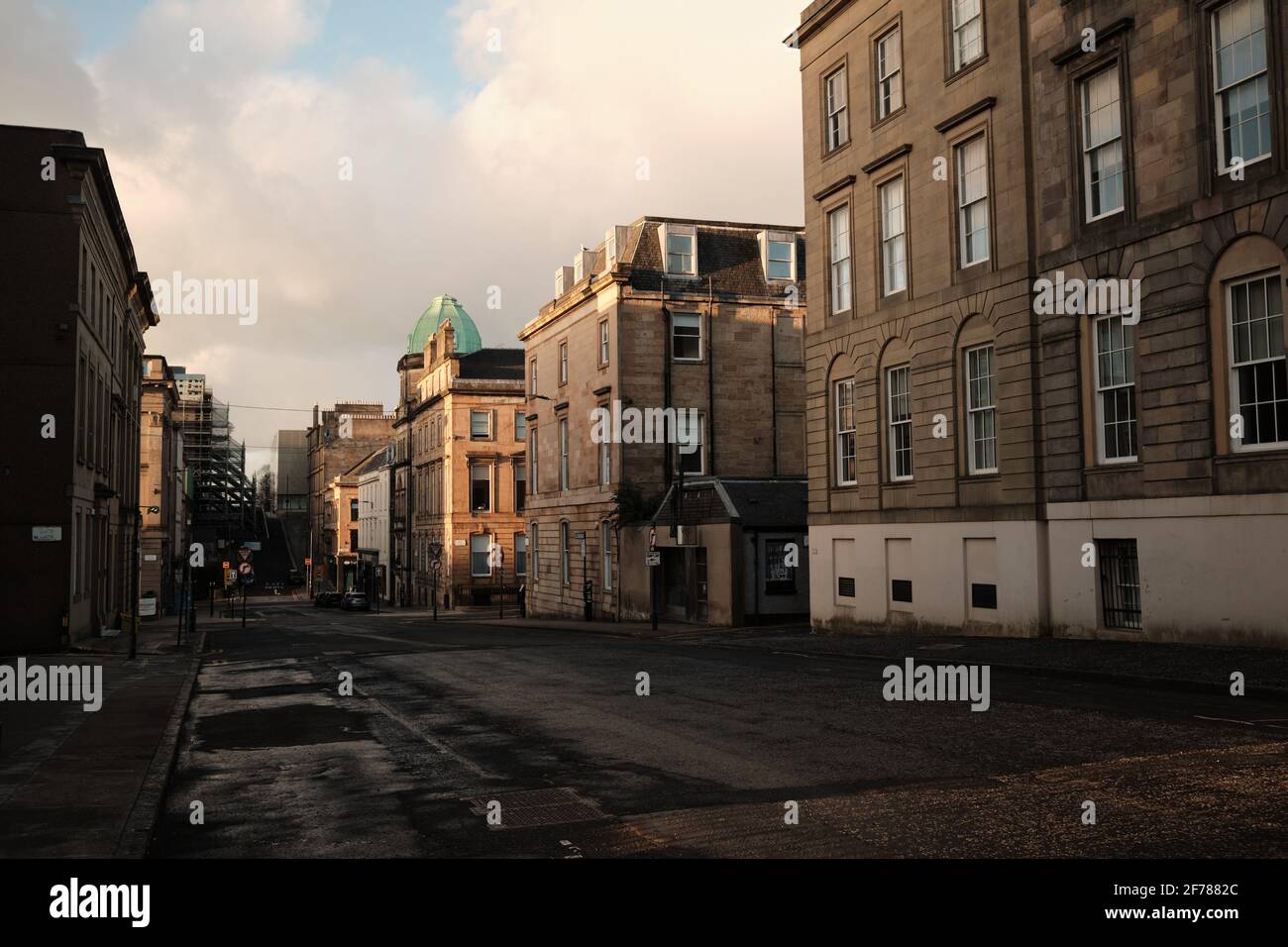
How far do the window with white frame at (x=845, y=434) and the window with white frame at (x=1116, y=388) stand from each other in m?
8.64

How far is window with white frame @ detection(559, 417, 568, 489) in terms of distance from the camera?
50.8 metres

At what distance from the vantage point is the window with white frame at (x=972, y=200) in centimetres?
2384

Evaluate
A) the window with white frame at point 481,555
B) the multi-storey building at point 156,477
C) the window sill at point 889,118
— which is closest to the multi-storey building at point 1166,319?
the window sill at point 889,118

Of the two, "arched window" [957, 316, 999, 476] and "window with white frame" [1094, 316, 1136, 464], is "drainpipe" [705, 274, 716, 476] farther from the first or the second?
"window with white frame" [1094, 316, 1136, 464]

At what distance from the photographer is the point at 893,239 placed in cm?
2717

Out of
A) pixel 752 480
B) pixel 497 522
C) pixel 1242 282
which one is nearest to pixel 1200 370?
pixel 1242 282

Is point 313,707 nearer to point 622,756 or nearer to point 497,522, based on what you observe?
point 622,756

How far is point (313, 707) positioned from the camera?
51.4 ft

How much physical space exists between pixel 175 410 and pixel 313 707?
2953 inches

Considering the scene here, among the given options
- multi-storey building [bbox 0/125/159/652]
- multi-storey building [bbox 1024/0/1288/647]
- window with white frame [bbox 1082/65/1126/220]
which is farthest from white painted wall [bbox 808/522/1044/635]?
multi-storey building [bbox 0/125/159/652]

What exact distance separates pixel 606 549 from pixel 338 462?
248ft

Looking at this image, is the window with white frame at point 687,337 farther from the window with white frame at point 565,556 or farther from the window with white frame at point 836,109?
the window with white frame at point 836,109

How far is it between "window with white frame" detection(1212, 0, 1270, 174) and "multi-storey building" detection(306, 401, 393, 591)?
9630 cm

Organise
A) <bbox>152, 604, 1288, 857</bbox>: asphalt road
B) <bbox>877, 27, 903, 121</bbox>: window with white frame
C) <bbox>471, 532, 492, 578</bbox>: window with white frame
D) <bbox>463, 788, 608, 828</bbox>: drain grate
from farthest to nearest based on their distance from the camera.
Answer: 1. <bbox>471, 532, 492, 578</bbox>: window with white frame
2. <bbox>877, 27, 903, 121</bbox>: window with white frame
3. <bbox>463, 788, 608, 828</bbox>: drain grate
4. <bbox>152, 604, 1288, 857</bbox>: asphalt road
